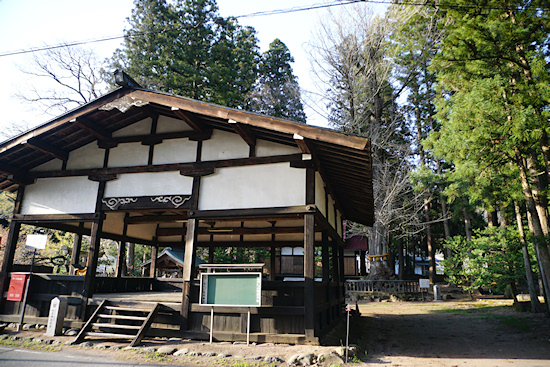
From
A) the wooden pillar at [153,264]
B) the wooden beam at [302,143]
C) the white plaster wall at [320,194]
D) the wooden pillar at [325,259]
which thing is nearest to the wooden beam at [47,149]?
the wooden pillar at [153,264]

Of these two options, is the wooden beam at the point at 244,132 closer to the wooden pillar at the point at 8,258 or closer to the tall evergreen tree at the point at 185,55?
the wooden pillar at the point at 8,258

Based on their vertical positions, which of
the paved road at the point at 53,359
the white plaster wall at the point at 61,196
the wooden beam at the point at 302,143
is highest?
the wooden beam at the point at 302,143

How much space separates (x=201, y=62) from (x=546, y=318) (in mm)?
23331

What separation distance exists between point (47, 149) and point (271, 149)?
602 cm

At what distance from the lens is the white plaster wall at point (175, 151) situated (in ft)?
27.5

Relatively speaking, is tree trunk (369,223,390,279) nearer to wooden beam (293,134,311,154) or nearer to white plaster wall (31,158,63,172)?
wooden beam (293,134,311,154)

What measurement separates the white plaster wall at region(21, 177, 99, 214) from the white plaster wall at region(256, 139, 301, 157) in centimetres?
450

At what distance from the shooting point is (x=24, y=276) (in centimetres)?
843

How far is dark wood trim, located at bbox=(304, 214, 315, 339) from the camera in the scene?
21.7ft

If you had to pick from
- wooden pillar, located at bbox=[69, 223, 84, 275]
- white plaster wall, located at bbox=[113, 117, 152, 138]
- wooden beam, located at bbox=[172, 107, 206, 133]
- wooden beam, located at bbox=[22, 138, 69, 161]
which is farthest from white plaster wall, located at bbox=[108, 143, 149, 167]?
wooden pillar, located at bbox=[69, 223, 84, 275]

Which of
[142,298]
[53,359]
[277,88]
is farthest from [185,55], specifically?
[53,359]

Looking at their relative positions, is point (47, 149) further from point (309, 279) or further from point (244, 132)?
point (309, 279)

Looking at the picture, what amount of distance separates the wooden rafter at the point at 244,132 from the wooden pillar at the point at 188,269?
86.9 inches

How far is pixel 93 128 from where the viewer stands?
866cm
